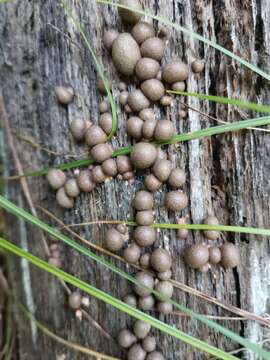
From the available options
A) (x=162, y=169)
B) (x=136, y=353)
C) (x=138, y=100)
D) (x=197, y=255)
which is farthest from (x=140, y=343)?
(x=138, y=100)

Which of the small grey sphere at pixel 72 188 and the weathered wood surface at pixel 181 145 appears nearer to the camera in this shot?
the weathered wood surface at pixel 181 145

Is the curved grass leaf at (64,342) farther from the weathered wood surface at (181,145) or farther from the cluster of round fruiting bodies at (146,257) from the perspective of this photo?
the cluster of round fruiting bodies at (146,257)

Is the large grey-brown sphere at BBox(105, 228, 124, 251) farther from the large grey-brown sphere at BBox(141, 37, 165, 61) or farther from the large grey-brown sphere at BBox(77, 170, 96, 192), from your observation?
the large grey-brown sphere at BBox(141, 37, 165, 61)

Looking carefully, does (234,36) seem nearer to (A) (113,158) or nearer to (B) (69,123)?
(A) (113,158)

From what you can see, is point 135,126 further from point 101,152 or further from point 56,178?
point 56,178

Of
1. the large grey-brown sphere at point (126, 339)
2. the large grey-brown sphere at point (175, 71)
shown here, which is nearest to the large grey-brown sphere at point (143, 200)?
the large grey-brown sphere at point (175, 71)

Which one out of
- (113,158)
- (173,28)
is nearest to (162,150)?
(113,158)

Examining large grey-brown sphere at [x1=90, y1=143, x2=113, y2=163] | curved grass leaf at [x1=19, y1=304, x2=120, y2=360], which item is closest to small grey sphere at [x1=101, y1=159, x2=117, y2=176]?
large grey-brown sphere at [x1=90, y1=143, x2=113, y2=163]
